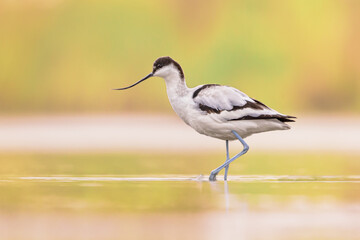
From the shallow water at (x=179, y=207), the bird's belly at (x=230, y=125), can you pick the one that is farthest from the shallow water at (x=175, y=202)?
the bird's belly at (x=230, y=125)

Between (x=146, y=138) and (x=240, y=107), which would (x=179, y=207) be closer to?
(x=240, y=107)

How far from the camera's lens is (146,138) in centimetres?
1956

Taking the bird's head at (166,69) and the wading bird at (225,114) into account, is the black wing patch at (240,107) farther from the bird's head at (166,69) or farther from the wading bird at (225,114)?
the bird's head at (166,69)

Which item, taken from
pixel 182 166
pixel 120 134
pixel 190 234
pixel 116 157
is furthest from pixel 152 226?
pixel 120 134

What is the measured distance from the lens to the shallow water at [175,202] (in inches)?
262

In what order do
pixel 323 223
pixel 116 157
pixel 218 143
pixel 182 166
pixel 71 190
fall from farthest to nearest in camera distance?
1. pixel 218 143
2. pixel 116 157
3. pixel 182 166
4. pixel 71 190
5. pixel 323 223

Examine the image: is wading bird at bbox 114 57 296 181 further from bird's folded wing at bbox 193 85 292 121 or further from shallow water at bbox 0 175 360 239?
shallow water at bbox 0 175 360 239

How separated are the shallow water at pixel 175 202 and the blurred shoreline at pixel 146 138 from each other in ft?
12.5

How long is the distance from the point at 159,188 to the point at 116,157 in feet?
15.2

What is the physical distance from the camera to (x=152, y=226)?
6.82 metres

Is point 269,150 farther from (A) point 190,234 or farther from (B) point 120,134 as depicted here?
(A) point 190,234

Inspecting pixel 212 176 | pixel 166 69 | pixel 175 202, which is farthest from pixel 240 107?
pixel 175 202

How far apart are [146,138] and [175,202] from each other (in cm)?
1143

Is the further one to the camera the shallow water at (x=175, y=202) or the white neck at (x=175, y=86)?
Result: the white neck at (x=175, y=86)
